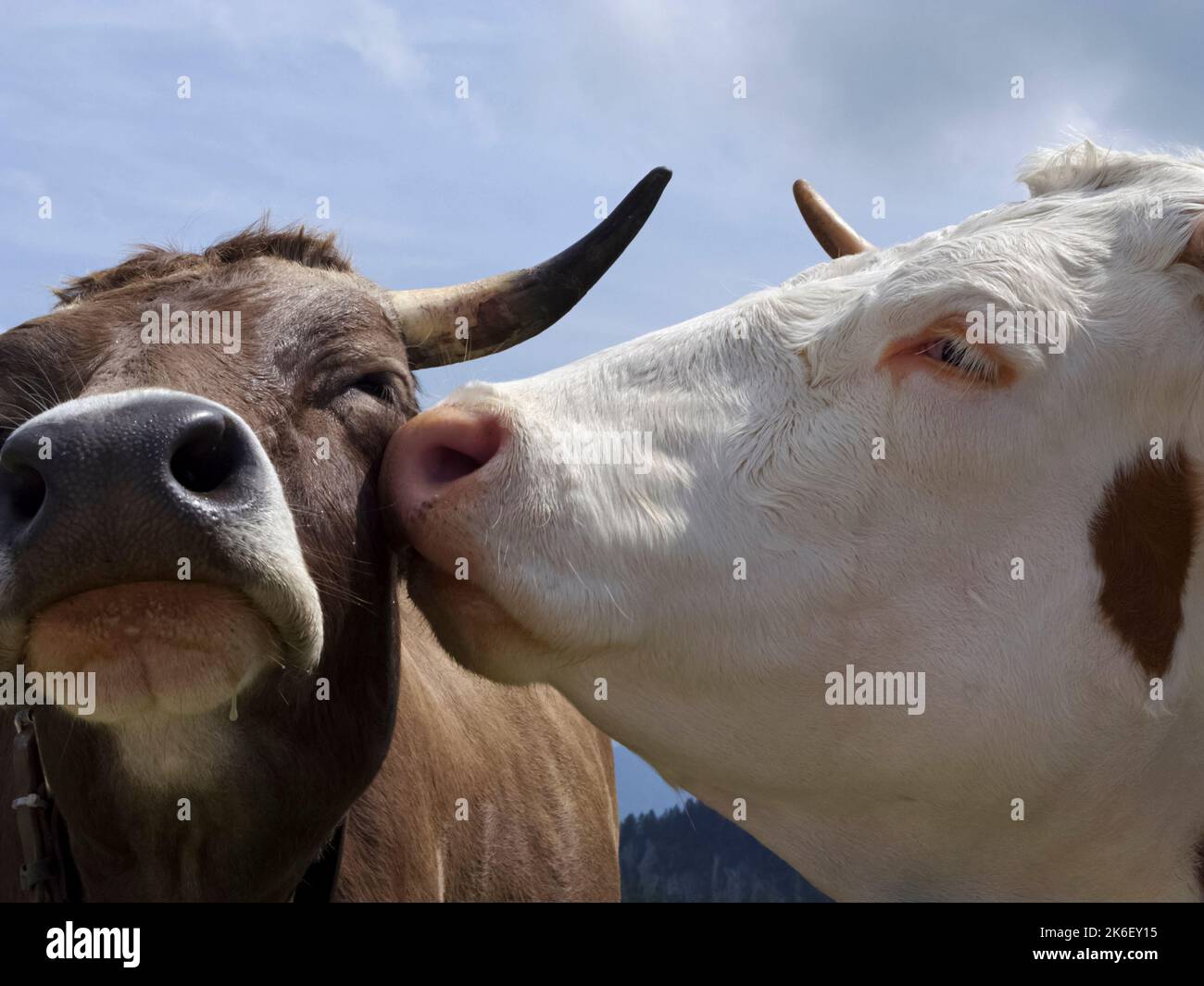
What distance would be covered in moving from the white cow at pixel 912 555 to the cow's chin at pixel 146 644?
1.43 ft

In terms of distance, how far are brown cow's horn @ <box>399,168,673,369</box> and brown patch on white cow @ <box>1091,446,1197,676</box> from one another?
5.83 feet

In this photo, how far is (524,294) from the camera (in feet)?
11.9

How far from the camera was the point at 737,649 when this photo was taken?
242cm

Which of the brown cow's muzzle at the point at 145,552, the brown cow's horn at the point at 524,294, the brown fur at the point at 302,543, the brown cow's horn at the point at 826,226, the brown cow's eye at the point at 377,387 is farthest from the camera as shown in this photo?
the brown cow's horn at the point at 826,226

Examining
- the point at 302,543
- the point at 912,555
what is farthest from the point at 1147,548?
the point at 302,543

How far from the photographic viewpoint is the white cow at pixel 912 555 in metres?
2.41

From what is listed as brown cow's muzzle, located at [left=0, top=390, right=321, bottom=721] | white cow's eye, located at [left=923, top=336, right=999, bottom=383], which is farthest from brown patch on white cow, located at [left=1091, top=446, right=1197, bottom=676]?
brown cow's muzzle, located at [left=0, top=390, right=321, bottom=721]

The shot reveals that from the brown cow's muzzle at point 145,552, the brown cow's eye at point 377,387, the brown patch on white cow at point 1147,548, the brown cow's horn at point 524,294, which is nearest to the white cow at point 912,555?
the brown patch on white cow at point 1147,548

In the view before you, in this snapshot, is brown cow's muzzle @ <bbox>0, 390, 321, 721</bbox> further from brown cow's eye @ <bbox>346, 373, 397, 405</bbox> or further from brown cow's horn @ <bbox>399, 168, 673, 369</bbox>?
brown cow's horn @ <bbox>399, 168, 673, 369</bbox>

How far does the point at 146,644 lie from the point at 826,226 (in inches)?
111

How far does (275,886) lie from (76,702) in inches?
35.6

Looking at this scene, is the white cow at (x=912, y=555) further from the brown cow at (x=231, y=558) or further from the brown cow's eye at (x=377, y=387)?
the brown cow's eye at (x=377, y=387)

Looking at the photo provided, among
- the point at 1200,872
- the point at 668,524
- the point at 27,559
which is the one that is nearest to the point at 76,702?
the point at 27,559
